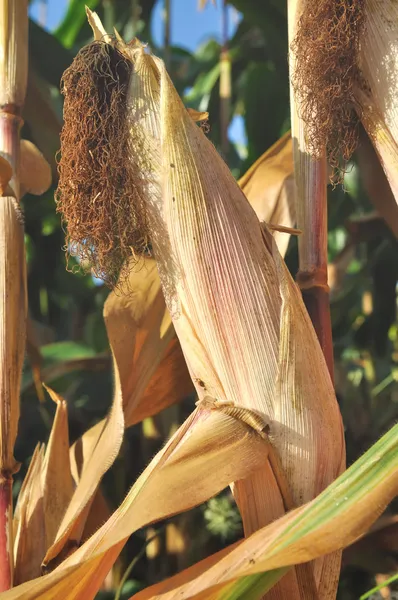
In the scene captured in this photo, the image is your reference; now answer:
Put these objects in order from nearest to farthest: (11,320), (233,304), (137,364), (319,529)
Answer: (319,529) < (233,304) < (11,320) < (137,364)

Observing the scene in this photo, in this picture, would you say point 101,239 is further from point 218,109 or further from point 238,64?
point 238,64

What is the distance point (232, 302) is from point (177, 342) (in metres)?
0.25

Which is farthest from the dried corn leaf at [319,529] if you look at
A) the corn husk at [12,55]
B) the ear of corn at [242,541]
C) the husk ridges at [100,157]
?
the corn husk at [12,55]

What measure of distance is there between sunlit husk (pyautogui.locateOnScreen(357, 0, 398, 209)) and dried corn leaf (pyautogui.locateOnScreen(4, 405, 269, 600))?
28 centimetres

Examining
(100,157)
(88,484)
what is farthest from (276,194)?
(88,484)

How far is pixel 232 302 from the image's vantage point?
531mm

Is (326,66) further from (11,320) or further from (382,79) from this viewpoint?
(11,320)

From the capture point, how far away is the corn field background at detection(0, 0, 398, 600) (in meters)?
0.82

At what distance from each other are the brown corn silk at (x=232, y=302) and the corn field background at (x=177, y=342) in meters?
0.09

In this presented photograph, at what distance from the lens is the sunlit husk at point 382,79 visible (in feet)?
1.89

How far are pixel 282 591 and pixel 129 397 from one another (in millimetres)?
291

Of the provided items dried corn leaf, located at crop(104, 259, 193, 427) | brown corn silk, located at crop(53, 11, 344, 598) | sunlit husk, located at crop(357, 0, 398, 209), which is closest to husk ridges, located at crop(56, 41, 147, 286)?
brown corn silk, located at crop(53, 11, 344, 598)

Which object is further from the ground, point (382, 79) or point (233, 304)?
point (382, 79)

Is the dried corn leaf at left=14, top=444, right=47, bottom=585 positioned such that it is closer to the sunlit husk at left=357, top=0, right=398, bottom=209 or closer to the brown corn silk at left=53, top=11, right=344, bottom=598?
the brown corn silk at left=53, top=11, right=344, bottom=598
